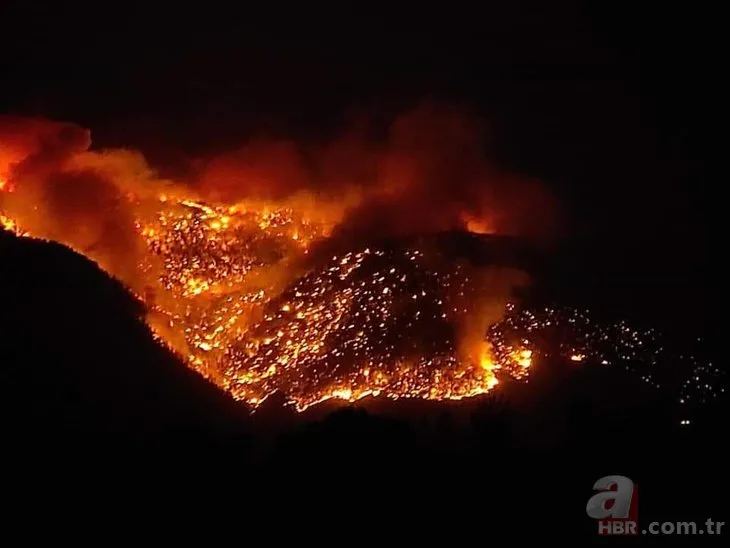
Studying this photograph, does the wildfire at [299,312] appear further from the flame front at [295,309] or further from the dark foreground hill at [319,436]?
the dark foreground hill at [319,436]

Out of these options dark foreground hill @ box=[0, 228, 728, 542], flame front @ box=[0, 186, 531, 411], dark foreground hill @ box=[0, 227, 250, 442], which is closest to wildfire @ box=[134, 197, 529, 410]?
flame front @ box=[0, 186, 531, 411]

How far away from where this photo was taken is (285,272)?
13102 mm

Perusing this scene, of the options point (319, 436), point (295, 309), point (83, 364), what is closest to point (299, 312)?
point (295, 309)

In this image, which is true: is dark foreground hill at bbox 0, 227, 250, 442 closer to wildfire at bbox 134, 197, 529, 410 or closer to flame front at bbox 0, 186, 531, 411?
flame front at bbox 0, 186, 531, 411

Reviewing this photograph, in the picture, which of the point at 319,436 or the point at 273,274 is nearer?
the point at 319,436

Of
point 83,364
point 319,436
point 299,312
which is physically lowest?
point 319,436

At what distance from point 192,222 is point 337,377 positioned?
11.0 ft

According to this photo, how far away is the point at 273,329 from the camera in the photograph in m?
12.2

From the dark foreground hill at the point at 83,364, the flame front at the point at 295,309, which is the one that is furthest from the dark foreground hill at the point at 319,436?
the flame front at the point at 295,309

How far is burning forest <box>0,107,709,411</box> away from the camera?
11508mm

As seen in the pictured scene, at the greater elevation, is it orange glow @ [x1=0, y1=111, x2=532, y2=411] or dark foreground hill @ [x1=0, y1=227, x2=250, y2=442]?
orange glow @ [x1=0, y1=111, x2=532, y2=411]

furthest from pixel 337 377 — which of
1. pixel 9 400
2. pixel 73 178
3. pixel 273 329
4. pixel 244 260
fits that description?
pixel 73 178

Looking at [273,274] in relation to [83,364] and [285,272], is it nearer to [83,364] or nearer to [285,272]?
[285,272]

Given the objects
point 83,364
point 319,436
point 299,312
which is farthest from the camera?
point 299,312
